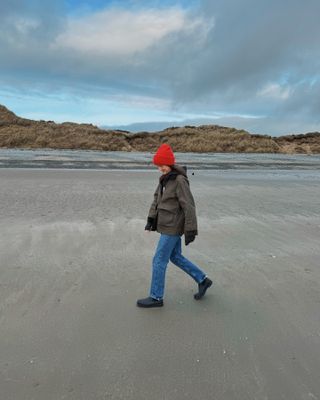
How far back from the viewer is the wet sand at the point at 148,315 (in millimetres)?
3033

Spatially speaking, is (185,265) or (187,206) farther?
(185,265)

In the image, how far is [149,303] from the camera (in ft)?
14.4

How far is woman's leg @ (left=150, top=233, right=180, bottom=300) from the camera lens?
4.36 metres

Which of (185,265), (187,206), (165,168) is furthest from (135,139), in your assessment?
(187,206)

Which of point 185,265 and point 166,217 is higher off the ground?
point 166,217

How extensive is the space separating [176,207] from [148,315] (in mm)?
1155

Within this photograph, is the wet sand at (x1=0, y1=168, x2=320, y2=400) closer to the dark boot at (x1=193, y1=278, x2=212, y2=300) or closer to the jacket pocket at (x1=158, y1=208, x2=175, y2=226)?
the dark boot at (x1=193, y1=278, x2=212, y2=300)

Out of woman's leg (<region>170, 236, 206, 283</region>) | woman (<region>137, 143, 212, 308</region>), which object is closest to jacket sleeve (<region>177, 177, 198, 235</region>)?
woman (<region>137, 143, 212, 308</region>)

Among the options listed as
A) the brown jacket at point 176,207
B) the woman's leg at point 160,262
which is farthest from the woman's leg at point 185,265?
the brown jacket at point 176,207

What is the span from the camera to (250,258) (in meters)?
6.30

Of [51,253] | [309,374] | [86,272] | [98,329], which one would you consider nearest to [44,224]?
[51,253]

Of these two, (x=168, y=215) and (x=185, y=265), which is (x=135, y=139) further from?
(x=168, y=215)

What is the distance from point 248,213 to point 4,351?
7.69 meters

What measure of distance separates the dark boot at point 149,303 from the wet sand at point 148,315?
0.29ft
